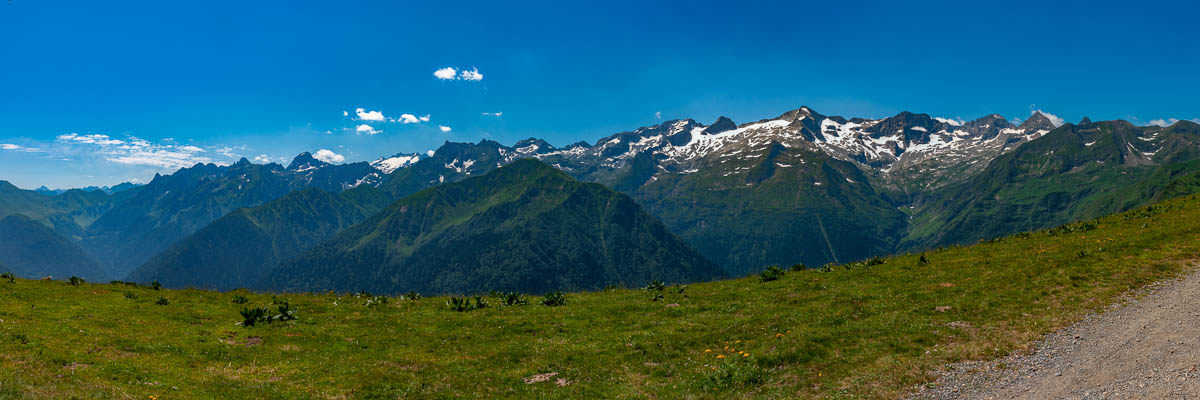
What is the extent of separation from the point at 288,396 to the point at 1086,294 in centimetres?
3267

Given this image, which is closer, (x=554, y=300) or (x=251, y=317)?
(x=251, y=317)

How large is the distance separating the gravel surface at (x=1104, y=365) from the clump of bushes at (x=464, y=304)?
24.3 m

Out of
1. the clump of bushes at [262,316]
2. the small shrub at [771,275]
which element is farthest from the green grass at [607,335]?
the small shrub at [771,275]

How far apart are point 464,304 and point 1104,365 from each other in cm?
2929

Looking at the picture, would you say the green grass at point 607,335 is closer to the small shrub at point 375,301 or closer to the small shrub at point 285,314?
the small shrub at point 375,301

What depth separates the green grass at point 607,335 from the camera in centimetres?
1802

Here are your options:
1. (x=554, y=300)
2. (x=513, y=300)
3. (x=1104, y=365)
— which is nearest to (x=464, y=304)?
(x=513, y=300)

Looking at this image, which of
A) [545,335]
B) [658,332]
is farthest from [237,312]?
[658,332]

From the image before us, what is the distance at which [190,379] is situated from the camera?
59.9 feet

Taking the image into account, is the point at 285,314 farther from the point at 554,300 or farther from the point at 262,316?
the point at 554,300

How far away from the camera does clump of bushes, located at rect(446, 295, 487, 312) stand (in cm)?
3197

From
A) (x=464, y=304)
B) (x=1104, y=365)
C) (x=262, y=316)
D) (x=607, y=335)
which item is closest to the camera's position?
(x=1104, y=365)

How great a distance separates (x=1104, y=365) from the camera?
16.2 metres

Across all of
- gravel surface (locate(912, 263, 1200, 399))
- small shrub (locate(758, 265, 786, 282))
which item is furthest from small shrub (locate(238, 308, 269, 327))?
small shrub (locate(758, 265, 786, 282))
